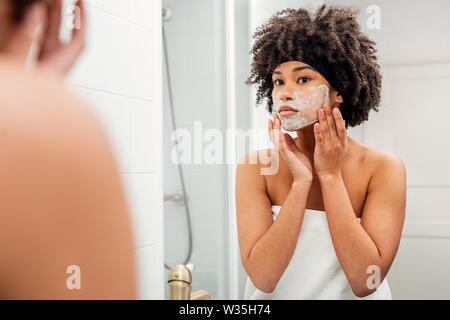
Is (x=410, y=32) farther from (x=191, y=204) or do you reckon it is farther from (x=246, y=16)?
(x=191, y=204)

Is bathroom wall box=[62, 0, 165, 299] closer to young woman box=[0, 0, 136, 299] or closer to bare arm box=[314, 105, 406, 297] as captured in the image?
bare arm box=[314, 105, 406, 297]

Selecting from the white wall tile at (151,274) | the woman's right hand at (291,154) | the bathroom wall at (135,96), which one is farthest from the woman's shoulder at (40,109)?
the woman's right hand at (291,154)

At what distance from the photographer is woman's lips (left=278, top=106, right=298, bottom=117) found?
80 cm

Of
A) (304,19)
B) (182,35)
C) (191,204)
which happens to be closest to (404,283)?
(191,204)

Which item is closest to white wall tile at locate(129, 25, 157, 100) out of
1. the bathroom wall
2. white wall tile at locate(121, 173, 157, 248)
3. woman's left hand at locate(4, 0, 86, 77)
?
the bathroom wall

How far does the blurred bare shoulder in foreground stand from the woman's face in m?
0.71

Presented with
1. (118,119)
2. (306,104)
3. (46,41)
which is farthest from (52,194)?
(306,104)

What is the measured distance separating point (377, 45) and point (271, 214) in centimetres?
45

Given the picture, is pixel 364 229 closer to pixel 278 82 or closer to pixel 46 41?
pixel 278 82

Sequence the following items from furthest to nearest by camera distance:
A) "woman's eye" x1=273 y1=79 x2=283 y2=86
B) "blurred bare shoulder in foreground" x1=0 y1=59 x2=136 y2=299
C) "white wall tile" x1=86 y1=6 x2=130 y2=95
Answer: "woman's eye" x1=273 y1=79 x2=283 y2=86 < "white wall tile" x1=86 y1=6 x2=130 y2=95 < "blurred bare shoulder in foreground" x1=0 y1=59 x2=136 y2=299

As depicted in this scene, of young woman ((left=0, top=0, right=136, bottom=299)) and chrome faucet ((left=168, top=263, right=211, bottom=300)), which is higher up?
young woman ((left=0, top=0, right=136, bottom=299))

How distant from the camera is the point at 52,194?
4.1 inches

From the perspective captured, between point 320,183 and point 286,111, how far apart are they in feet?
0.52

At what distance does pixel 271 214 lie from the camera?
0.82 m
